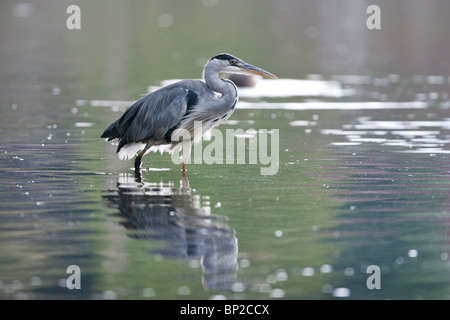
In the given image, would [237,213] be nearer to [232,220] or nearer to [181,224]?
[232,220]

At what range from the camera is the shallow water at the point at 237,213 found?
27.6 feet

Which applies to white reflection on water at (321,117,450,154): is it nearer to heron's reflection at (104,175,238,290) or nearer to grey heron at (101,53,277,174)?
grey heron at (101,53,277,174)

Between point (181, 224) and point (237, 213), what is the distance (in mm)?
858

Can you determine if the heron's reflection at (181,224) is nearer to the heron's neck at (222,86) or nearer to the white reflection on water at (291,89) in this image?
the heron's neck at (222,86)

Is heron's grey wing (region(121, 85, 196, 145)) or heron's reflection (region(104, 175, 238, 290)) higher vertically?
heron's grey wing (region(121, 85, 196, 145))

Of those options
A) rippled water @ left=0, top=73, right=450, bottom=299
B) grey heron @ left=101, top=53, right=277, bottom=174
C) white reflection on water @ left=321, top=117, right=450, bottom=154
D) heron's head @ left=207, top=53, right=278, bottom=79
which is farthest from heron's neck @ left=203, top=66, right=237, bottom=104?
white reflection on water @ left=321, top=117, right=450, bottom=154

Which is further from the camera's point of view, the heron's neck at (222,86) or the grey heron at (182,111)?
the heron's neck at (222,86)

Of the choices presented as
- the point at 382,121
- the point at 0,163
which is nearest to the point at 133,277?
the point at 0,163

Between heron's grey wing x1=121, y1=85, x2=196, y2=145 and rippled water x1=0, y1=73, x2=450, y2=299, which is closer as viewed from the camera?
rippled water x1=0, y1=73, x2=450, y2=299

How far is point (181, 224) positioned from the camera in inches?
407

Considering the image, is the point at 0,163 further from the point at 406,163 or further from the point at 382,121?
the point at 382,121

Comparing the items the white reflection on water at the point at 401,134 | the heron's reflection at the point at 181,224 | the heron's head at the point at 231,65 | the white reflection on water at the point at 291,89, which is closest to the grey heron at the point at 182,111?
→ the heron's head at the point at 231,65

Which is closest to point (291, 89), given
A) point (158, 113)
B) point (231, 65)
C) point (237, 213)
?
point (231, 65)

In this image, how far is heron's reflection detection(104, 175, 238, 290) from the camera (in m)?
8.91
